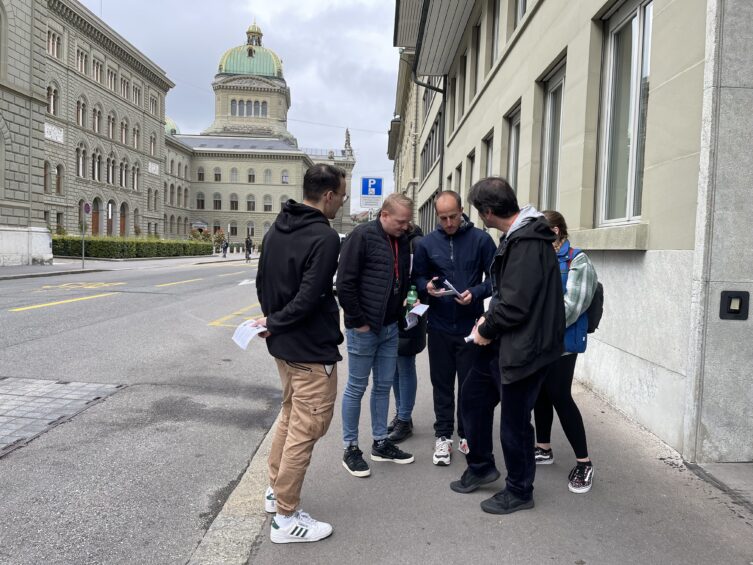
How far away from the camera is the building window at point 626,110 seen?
19.0 feet

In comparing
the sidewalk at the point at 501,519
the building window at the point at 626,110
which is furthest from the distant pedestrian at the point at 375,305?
the building window at the point at 626,110

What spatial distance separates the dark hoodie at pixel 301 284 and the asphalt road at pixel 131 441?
1159 millimetres

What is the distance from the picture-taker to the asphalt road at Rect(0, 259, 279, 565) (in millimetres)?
3217

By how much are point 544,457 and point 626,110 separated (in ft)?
12.2

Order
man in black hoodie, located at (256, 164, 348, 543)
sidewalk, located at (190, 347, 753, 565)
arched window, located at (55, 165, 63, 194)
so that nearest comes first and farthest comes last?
1. sidewalk, located at (190, 347, 753, 565)
2. man in black hoodie, located at (256, 164, 348, 543)
3. arched window, located at (55, 165, 63, 194)

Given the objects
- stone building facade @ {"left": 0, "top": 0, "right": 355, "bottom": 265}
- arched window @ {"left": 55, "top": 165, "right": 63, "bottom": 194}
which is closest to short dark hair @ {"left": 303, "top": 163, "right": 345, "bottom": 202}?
stone building facade @ {"left": 0, "top": 0, "right": 355, "bottom": 265}

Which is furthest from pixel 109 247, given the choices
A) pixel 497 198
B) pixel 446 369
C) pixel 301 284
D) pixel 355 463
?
pixel 497 198

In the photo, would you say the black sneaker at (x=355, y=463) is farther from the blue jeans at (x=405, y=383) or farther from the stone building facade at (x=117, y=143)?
the stone building facade at (x=117, y=143)

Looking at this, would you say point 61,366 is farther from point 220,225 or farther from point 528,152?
point 220,225

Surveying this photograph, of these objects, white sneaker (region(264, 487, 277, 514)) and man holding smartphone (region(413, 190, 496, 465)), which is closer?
white sneaker (region(264, 487, 277, 514))

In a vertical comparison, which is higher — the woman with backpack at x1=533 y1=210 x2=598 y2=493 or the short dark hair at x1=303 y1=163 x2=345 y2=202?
the short dark hair at x1=303 y1=163 x2=345 y2=202

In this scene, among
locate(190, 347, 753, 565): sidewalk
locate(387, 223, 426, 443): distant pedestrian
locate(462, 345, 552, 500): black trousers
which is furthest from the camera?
locate(387, 223, 426, 443): distant pedestrian

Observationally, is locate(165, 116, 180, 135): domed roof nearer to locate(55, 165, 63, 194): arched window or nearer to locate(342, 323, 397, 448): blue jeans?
locate(55, 165, 63, 194): arched window

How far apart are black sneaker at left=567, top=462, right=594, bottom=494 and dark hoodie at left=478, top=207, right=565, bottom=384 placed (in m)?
0.98
